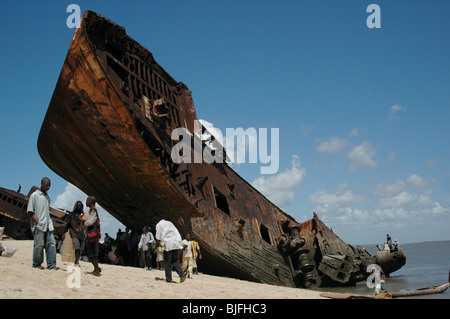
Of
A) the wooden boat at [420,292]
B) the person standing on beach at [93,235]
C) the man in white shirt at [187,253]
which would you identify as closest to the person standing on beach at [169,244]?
the person standing on beach at [93,235]

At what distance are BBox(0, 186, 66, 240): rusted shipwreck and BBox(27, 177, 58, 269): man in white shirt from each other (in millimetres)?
12643

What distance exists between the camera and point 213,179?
1163 cm

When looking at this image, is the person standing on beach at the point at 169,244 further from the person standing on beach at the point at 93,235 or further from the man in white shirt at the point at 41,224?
the man in white shirt at the point at 41,224

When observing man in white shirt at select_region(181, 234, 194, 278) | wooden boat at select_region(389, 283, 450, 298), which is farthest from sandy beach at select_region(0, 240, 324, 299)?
wooden boat at select_region(389, 283, 450, 298)

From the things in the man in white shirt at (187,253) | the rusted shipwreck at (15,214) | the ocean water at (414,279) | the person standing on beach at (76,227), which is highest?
the rusted shipwreck at (15,214)

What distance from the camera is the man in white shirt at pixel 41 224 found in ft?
18.1

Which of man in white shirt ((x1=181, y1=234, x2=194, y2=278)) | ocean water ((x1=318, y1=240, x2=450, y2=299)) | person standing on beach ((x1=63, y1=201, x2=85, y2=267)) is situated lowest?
ocean water ((x1=318, y1=240, x2=450, y2=299))

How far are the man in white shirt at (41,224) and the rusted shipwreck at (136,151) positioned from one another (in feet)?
7.26

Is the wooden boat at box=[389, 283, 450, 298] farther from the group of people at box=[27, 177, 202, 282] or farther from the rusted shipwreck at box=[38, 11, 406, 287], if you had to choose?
the group of people at box=[27, 177, 202, 282]

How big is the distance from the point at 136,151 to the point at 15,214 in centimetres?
1337

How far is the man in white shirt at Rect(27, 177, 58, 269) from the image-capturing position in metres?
Answer: 5.52
